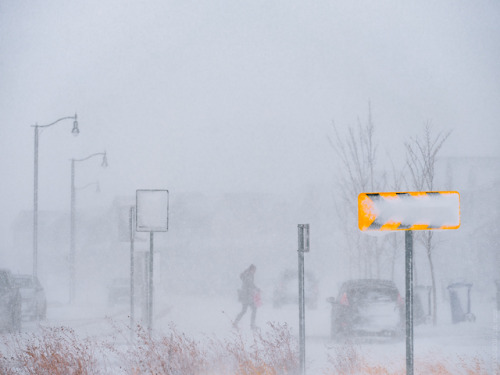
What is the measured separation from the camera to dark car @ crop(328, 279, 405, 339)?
17.0 metres

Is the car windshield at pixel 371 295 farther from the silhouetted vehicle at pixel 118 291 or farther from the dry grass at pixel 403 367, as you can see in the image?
the silhouetted vehicle at pixel 118 291

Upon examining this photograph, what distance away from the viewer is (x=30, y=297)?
22672mm

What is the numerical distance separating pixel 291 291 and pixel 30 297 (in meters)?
10.6

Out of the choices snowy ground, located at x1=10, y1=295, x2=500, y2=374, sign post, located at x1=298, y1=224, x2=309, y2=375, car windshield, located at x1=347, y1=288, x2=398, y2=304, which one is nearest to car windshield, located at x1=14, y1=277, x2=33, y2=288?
snowy ground, located at x1=10, y1=295, x2=500, y2=374

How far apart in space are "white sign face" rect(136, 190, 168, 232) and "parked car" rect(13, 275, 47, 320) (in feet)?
34.6

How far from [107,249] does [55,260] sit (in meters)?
14.6

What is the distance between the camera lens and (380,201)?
6.56 metres

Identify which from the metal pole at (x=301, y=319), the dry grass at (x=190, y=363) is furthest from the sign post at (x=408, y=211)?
the dry grass at (x=190, y=363)

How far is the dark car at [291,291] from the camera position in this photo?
29.6 meters

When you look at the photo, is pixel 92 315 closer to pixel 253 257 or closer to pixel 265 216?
pixel 253 257

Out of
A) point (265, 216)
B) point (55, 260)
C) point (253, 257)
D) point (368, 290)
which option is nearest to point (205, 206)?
point (265, 216)

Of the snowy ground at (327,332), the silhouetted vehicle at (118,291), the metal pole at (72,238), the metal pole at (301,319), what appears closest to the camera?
the metal pole at (301,319)

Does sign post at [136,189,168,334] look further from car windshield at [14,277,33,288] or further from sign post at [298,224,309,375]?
car windshield at [14,277,33,288]

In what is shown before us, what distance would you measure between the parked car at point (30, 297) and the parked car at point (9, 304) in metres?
2.73
